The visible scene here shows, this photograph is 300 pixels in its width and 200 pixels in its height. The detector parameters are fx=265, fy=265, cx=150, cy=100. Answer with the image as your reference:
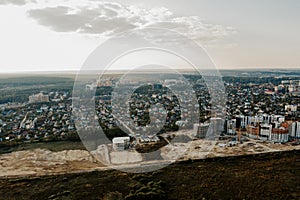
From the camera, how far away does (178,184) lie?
16.8ft

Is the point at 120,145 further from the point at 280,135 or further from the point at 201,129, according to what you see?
the point at 280,135

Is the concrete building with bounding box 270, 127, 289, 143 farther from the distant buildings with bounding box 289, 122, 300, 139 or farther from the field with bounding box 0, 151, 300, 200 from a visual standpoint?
the field with bounding box 0, 151, 300, 200

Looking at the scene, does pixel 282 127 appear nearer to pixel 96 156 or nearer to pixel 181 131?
pixel 181 131

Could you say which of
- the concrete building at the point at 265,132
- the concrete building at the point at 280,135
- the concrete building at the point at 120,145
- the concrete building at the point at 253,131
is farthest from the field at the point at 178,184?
the concrete building at the point at 253,131

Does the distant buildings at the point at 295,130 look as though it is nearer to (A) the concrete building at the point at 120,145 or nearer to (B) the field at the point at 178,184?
(B) the field at the point at 178,184

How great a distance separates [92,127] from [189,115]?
12.5 ft

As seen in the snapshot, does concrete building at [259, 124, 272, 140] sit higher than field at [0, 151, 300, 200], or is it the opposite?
concrete building at [259, 124, 272, 140]

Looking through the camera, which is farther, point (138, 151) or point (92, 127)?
point (92, 127)

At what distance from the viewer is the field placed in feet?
15.1

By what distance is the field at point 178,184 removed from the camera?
15.1ft

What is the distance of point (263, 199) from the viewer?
436cm

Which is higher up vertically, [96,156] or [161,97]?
[161,97]

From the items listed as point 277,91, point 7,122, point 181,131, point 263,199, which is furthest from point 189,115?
point 277,91

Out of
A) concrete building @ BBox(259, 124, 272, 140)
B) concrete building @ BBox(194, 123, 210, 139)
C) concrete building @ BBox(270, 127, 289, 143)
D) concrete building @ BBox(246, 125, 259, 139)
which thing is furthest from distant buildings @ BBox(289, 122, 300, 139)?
concrete building @ BBox(194, 123, 210, 139)
